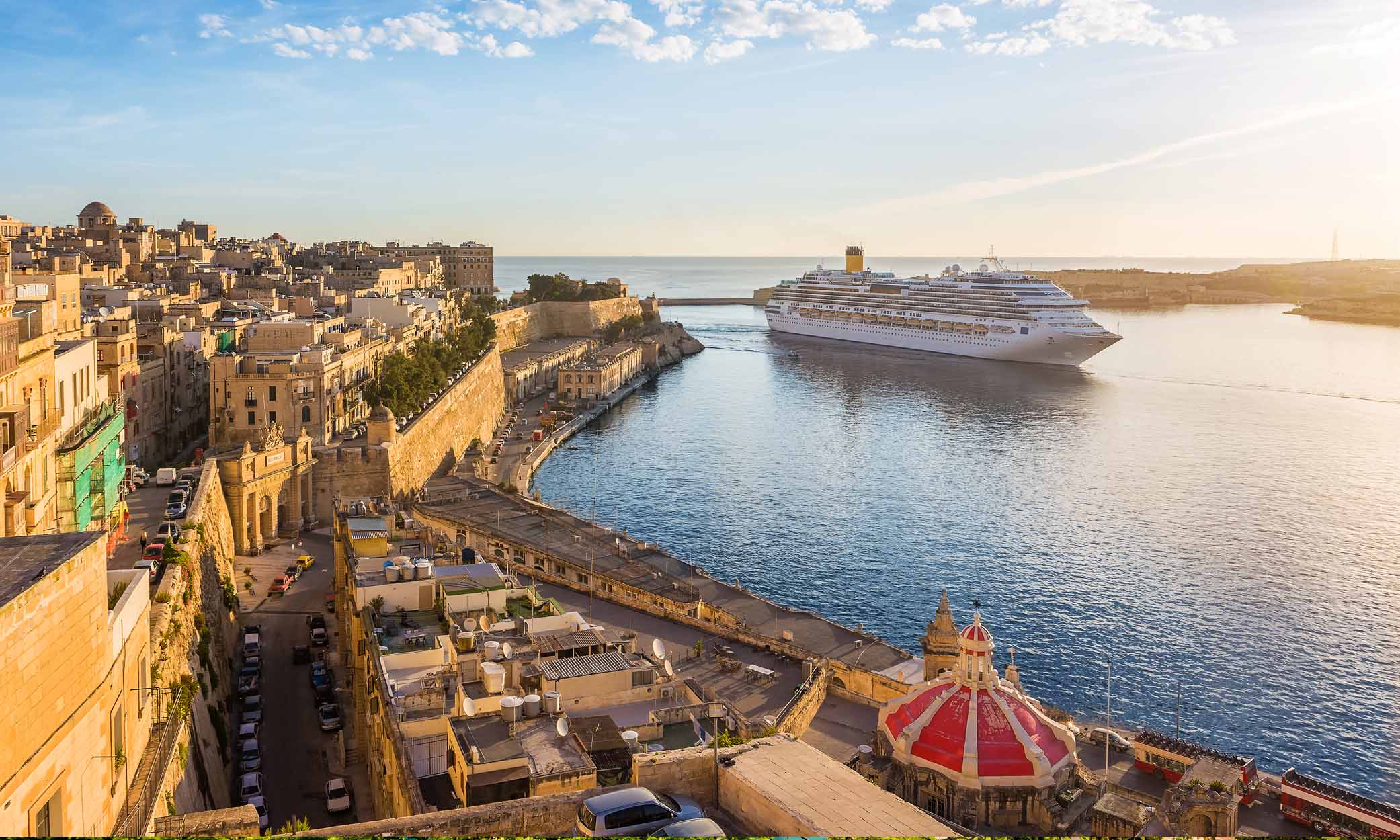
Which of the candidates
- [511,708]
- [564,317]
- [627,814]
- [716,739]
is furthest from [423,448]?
[564,317]

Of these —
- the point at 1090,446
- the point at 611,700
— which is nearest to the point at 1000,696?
the point at 611,700

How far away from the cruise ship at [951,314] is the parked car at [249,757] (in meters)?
72.5

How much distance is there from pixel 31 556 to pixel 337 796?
8.02 m

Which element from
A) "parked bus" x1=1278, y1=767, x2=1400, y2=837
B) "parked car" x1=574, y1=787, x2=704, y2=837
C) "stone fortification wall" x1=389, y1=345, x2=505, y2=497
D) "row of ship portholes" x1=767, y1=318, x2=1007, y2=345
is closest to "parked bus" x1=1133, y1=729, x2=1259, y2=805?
"parked bus" x1=1278, y1=767, x2=1400, y2=837

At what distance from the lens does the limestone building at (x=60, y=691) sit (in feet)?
26.7

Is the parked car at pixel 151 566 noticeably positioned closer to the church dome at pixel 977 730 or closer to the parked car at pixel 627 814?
the parked car at pixel 627 814

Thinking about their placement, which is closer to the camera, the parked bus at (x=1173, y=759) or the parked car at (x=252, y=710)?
the parked bus at (x=1173, y=759)

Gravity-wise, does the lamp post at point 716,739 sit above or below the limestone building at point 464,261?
below

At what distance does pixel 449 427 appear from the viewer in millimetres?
43000

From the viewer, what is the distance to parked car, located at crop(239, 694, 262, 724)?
18547mm

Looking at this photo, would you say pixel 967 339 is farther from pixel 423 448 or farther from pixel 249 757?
pixel 249 757

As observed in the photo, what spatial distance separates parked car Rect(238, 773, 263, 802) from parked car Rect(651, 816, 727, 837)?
10.2m

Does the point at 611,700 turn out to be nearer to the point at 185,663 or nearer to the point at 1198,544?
the point at 185,663

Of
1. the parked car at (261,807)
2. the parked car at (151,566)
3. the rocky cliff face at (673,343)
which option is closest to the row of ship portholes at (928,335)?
the rocky cliff face at (673,343)
